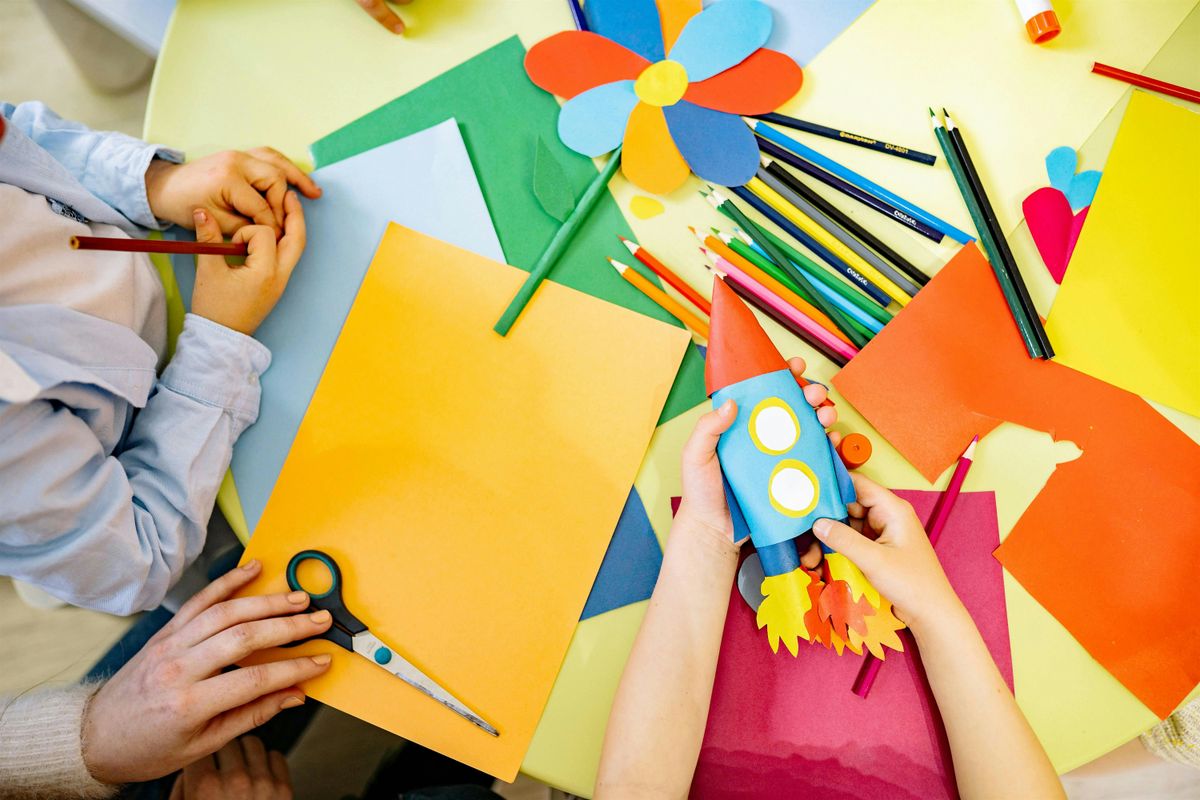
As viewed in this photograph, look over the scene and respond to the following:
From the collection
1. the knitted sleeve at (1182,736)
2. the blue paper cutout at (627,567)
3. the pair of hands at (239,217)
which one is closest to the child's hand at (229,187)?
the pair of hands at (239,217)

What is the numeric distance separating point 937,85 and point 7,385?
29.3 inches

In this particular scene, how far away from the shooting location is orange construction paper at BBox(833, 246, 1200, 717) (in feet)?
1.91

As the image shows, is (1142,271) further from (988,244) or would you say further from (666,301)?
(666,301)

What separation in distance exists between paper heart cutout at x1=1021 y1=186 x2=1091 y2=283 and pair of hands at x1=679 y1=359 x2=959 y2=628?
25cm

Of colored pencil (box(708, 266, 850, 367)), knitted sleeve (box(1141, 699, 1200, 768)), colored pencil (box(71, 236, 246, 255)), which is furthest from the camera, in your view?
knitted sleeve (box(1141, 699, 1200, 768))

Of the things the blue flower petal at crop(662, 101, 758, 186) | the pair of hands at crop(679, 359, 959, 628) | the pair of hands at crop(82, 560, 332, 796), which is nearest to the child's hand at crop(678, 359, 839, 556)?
the pair of hands at crop(679, 359, 959, 628)

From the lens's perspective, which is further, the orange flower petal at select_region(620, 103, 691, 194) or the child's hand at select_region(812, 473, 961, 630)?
the orange flower petal at select_region(620, 103, 691, 194)

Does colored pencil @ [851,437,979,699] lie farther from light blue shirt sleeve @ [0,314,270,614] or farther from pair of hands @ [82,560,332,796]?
light blue shirt sleeve @ [0,314,270,614]

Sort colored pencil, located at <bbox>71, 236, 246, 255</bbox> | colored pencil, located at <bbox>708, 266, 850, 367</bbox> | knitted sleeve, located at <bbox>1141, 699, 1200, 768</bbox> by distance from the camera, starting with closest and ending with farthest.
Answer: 1. colored pencil, located at <bbox>71, 236, 246, 255</bbox>
2. colored pencil, located at <bbox>708, 266, 850, 367</bbox>
3. knitted sleeve, located at <bbox>1141, 699, 1200, 768</bbox>

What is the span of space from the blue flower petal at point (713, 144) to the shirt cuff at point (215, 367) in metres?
0.41

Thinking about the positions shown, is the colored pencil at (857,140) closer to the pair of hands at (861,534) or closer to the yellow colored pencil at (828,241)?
the yellow colored pencil at (828,241)

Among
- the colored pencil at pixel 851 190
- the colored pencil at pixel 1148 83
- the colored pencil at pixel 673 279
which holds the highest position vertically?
the colored pencil at pixel 1148 83

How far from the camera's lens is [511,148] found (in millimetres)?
660

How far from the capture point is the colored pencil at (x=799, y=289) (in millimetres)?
632
